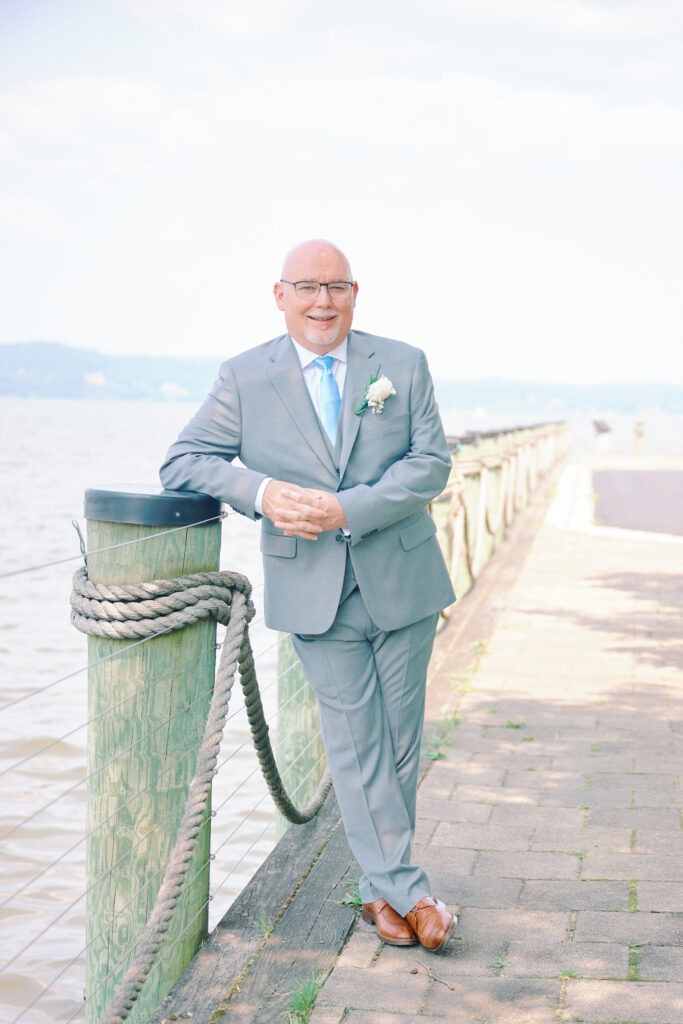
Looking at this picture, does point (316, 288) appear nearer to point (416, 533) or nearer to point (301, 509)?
point (301, 509)

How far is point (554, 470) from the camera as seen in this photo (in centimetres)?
2748

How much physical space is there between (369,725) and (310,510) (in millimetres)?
687

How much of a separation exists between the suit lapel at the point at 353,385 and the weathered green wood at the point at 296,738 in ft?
4.76

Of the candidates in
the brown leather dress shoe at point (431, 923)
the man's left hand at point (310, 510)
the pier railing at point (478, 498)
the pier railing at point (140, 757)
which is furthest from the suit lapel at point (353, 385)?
the pier railing at point (478, 498)

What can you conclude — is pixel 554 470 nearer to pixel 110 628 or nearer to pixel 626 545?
pixel 626 545

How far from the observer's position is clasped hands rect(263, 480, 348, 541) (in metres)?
3.14

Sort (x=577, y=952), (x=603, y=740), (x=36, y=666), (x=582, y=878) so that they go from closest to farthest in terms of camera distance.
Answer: (x=577, y=952) < (x=582, y=878) < (x=603, y=740) < (x=36, y=666)

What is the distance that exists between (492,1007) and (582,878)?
0.96 metres

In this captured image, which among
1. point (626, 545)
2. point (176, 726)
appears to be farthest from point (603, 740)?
point (626, 545)

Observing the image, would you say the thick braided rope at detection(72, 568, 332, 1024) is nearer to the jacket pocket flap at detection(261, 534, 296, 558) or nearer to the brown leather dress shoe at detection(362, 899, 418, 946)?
the jacket pocket flap at detection(261, 534, 296, 558)

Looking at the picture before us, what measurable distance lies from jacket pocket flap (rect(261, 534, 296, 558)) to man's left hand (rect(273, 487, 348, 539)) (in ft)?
0.55

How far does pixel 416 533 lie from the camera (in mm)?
3410

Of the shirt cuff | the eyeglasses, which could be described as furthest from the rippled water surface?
the eyeglasses

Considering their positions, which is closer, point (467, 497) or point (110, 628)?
point (110, 628)
